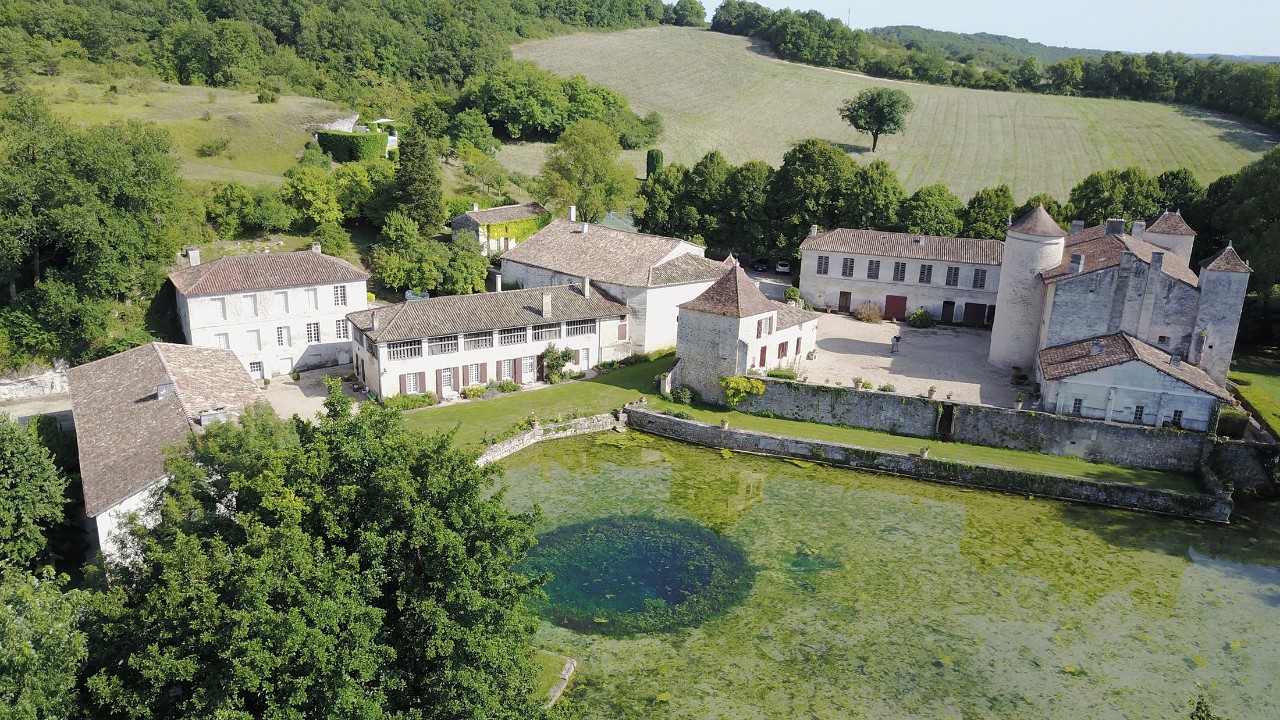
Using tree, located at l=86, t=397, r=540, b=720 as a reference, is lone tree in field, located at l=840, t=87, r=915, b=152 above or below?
above

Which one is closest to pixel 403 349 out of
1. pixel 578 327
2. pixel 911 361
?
pixel 578 327

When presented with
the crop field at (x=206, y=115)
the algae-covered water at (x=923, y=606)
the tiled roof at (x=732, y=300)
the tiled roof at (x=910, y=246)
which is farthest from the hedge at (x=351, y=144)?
the algae-covered water at (x=923, y=606)

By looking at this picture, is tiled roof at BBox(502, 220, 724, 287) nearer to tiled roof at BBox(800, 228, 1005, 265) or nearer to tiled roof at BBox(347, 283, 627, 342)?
tiled roof at BBox(347, 283, 627, 342)

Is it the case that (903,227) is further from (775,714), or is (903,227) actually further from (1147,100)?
(1147,100)

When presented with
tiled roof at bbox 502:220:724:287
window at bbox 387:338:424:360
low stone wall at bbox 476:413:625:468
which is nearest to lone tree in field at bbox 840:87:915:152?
tiled roof at bbox 502:220:724:287

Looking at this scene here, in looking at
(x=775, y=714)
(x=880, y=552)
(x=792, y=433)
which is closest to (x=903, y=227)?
(x=792, y=433)

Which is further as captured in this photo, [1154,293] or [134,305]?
[134,305]
